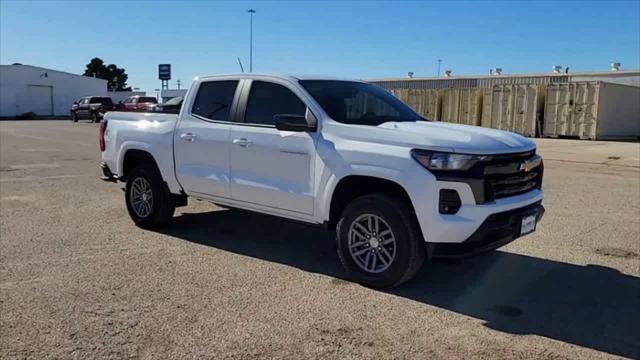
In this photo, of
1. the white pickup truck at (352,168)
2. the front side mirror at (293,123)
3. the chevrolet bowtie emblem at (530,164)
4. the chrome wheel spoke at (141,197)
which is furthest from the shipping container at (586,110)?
the front side mirror at (293,123)

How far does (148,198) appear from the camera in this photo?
7.00 m

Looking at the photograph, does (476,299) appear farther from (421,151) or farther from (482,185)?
(421,151)

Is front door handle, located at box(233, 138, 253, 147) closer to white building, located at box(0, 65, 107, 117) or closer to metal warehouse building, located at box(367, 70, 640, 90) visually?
metal warehouse building, located at box(367, 70, 640, 90)

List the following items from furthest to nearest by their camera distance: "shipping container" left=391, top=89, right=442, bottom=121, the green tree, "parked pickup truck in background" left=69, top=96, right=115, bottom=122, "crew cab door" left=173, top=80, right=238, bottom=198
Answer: the green tree
"parked pickup truck in background" left=69, top=96, right=115, bottom=122
"shipping container" left=391, top=89, right=442, bottom=121
"crew cab door" left=173, top=80, right=238, bottom=198

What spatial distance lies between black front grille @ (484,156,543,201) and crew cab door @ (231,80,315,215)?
161cm

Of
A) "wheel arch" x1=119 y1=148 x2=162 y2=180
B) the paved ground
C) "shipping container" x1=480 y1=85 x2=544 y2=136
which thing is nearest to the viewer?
the paved ground

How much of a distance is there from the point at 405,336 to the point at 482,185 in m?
1.34

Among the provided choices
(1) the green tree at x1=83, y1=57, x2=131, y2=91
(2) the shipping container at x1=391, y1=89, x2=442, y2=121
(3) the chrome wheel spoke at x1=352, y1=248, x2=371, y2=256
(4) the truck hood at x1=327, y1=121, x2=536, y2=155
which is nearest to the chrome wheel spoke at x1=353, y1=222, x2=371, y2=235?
(3) the chrome wheel spoke at x1=352, y1=248, x2=371, y2=256

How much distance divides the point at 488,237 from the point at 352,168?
1.26 meters

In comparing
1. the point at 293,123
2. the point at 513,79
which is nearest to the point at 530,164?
the point at 293,123

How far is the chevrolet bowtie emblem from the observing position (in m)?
4.92

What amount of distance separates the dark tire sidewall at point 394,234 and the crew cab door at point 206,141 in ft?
5.18

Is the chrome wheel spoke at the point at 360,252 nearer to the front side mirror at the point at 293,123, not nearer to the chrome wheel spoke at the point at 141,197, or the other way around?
the front side mirror at the point at 293,123

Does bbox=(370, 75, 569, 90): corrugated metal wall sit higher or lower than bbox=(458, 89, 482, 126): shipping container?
higher
